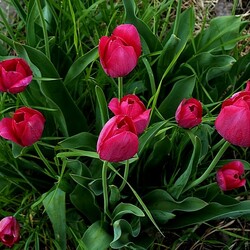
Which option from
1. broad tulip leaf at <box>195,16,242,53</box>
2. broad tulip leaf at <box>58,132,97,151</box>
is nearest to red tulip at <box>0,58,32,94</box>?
broad tulip leaf at <box>58,132,97,151</box>

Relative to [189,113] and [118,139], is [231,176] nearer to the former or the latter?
[189,113]

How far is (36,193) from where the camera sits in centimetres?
154

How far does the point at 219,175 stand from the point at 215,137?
29 cm

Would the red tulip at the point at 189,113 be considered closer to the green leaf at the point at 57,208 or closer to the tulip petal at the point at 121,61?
the tulip petal at the point at 121,61

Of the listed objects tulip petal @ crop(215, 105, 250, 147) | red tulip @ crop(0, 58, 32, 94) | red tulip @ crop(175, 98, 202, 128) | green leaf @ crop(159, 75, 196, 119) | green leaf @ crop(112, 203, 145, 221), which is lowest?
green leaf @ crop(112, 203, 145, 221)

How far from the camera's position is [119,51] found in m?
1.11

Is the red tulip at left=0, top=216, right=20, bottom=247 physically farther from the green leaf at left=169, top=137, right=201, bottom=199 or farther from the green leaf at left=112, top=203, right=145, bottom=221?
the green leaf at left=169, top=137, right=201, bottom=199

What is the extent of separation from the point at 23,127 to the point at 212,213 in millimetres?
462

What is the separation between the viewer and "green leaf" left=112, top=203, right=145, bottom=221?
1.23 m

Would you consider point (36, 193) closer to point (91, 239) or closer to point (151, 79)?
point (91, 239)

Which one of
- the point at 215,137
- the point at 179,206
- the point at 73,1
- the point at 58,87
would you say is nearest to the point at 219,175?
the point at 179,206

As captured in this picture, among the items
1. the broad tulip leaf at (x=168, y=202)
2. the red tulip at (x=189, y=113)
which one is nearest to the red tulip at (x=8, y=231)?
the broad tulip leaf at (x=168, y=202)

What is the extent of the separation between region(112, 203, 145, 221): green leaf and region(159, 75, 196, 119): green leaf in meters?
0.29

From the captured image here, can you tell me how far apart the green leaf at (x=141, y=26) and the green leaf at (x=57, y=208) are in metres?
0.48
